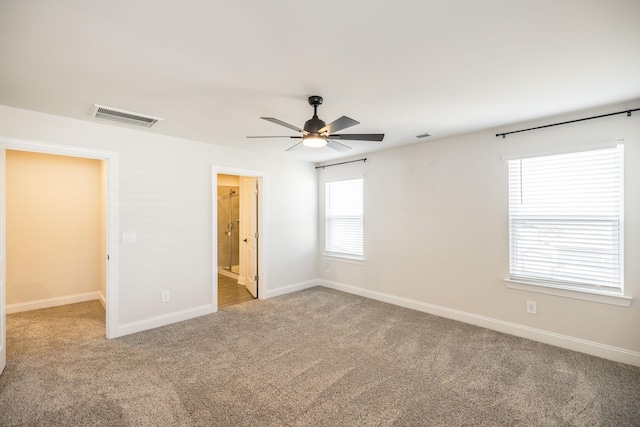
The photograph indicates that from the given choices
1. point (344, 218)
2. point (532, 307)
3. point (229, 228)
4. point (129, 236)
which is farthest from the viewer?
point (229, 228)

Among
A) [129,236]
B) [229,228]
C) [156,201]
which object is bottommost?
[229,228]

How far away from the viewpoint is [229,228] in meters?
7.56

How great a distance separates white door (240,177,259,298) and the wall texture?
2191mm

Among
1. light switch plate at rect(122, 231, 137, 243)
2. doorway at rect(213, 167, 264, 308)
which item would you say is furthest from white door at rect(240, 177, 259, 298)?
light switch plate at rect(122, 231, 137, 243)

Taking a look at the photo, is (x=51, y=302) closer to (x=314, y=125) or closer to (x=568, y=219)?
(x=314, y=125)

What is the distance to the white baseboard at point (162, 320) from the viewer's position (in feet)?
11.6

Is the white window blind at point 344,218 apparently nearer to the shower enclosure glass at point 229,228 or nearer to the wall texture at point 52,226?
the shower enclosure glass at point 229,228

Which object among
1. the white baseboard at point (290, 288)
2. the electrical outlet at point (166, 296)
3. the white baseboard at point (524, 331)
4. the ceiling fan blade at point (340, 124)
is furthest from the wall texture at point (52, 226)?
the white baseboard at point (524, 331)

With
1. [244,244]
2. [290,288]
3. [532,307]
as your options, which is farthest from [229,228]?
[532,307]

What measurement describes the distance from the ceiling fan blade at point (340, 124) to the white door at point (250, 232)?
279cm

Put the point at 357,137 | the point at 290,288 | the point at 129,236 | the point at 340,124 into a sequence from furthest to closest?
1. the point at 290,288
2. the point at 129,236
3. the point at 357,137
4. the point at 340,124

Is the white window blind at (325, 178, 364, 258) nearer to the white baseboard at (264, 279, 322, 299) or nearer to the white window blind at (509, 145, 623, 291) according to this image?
the white baseboard at (264, 279, 322, 299)

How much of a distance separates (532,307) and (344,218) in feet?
9.86

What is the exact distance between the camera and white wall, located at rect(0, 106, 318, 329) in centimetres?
322
